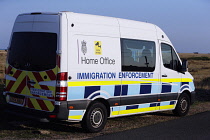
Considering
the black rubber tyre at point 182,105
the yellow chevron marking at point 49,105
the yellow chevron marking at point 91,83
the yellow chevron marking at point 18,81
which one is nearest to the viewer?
the yellow chevron marking at point 49,105

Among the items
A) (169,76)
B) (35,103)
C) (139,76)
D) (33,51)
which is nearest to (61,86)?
(35,103)

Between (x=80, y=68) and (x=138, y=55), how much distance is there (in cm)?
201

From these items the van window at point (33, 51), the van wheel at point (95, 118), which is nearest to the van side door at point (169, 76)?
the van wheel at point (95, 118)

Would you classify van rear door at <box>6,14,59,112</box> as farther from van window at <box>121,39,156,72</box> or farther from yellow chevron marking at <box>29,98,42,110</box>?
van window at <box>121,39,156,72</box>

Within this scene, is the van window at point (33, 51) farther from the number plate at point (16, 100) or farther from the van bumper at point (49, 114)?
the van bumper at point (49, 114)

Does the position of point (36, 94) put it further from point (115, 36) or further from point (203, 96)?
point (203, 96)

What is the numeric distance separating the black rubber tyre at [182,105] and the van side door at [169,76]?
0.24m

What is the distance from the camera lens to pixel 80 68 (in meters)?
7.70

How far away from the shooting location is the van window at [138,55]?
8.82 m

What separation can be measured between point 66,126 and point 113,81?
1513mm

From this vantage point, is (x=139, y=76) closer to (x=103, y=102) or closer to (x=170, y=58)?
(x=103, y=102)

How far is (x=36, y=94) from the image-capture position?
25.1 ft

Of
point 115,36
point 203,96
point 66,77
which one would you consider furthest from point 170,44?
point 203,96

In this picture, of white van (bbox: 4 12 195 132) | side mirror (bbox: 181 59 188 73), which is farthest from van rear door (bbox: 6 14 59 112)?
side mirror (bbox: 181 59 188 73)
